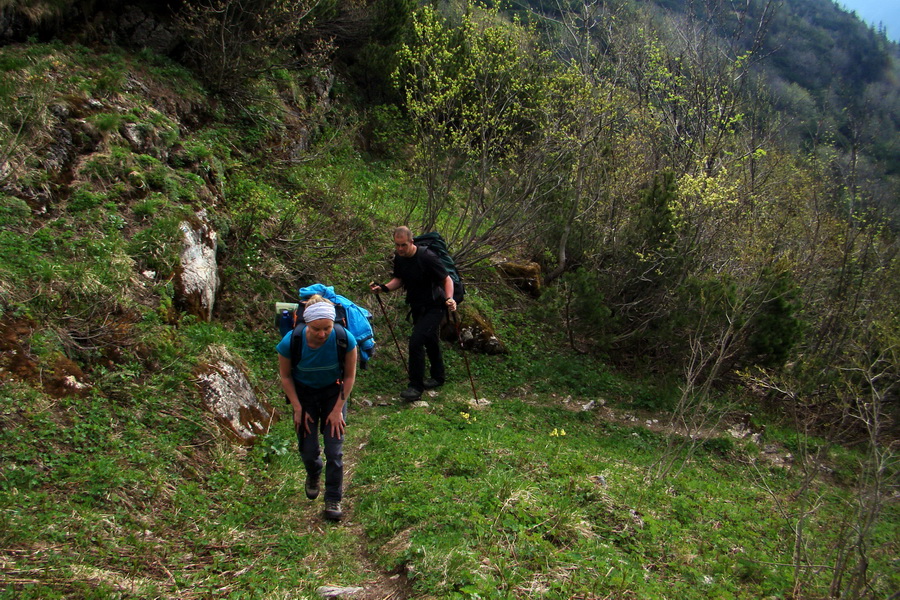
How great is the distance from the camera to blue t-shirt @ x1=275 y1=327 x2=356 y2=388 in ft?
14.0

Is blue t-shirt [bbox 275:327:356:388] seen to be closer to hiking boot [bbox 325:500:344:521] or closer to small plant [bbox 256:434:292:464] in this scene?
hiking boot [bbox 325:500:344:521]

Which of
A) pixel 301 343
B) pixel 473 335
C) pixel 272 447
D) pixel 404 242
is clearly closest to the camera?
pixel 301 343

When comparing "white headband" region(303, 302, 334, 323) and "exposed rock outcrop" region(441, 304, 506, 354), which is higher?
"white headband" region(303, 302, 334, 323)

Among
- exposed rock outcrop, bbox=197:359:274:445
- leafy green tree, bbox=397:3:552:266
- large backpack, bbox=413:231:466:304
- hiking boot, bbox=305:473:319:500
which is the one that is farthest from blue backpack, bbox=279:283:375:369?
leafy green tree, bbox=397:3:552:266

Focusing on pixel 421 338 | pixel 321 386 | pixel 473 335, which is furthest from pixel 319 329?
pixel 473 335

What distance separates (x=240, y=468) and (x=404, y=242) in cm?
342

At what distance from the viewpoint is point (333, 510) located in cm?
448

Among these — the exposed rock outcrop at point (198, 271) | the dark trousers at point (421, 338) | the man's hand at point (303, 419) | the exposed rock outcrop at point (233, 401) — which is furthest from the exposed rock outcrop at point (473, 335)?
the man's hand at point (303, 419)

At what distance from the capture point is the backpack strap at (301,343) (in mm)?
4219

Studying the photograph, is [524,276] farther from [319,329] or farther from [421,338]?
[319,329]

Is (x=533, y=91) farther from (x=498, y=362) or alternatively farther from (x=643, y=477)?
(x=643, y=477)

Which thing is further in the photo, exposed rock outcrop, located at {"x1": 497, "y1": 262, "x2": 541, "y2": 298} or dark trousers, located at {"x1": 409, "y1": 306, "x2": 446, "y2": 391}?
exposed rock outcrop, located at {"x1": 497, "y1": 262, "x2": 541, "y2": 298}

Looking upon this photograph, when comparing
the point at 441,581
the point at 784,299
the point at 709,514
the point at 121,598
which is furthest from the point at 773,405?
the point at 121,598

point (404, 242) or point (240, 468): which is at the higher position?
point (404, 242)
